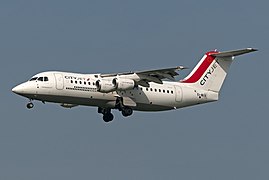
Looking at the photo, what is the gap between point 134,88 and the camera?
165 ft

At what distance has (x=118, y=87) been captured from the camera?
48.7m

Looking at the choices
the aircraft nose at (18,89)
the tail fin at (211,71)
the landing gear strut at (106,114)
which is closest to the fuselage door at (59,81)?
the aircraft nose at (18,89)

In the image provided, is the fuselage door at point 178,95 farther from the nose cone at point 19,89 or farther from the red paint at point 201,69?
the nose cone at point 19,89

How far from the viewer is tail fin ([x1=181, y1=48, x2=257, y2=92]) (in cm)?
5325

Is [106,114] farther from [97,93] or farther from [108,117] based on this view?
[97,93]

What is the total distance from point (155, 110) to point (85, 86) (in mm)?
5292

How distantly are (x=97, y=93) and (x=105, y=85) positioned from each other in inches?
26.3

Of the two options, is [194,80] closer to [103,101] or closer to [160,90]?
[160,90]

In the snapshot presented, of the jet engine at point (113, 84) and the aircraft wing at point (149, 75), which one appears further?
the aircraft wing at point (149, 75)

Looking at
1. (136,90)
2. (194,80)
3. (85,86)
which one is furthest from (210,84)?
(85,86)

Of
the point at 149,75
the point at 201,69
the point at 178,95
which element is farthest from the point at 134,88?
the point at 201,69

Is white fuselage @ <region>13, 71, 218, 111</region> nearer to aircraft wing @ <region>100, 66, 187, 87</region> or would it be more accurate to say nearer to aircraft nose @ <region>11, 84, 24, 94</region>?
aircraft nose @ <region>11, 84, 24, 94</region>

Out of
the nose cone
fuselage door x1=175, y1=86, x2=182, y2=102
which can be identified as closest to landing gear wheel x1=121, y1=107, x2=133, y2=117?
fuselage door x1=175, y1=86, x2=182, y2=102

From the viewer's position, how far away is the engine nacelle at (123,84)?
48750 mm
